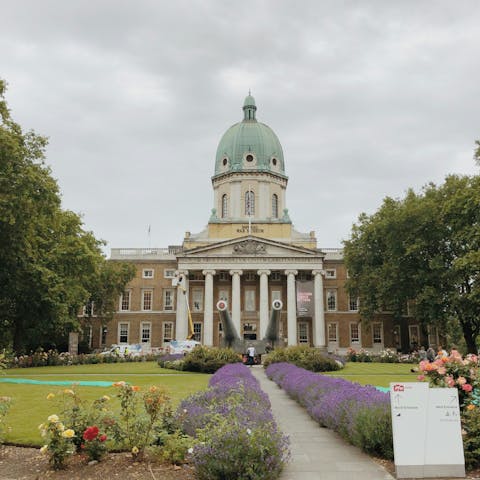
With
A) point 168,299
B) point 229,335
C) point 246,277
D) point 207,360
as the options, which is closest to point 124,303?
point 168,299

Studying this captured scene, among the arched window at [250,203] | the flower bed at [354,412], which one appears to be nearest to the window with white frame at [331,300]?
the arched window at [250,203]

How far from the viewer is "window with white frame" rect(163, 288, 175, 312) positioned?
64312mm

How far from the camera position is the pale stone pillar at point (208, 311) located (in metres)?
57.0

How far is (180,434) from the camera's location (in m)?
9.19

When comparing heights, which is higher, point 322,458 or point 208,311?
point 208,311

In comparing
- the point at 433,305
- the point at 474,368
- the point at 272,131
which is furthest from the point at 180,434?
the point at 272,131

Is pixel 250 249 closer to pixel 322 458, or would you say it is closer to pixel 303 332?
pixel 303 332

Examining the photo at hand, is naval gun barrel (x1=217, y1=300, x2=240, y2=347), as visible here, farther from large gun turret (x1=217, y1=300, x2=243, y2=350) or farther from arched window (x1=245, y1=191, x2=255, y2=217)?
arched window (x1=245, y1=191, x2=255, y2=217)

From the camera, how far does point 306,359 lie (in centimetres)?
2927

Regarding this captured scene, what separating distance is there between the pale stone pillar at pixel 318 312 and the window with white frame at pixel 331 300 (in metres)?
4.12

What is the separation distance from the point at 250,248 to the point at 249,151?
1415 cm

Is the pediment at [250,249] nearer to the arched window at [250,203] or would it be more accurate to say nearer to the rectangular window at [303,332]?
the arched window at [250,203]

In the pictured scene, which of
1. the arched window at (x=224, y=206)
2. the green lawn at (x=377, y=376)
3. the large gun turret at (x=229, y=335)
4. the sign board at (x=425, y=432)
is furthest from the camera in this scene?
the arched window at (x=224, y=206)

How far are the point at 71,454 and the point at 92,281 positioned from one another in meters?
40.6
